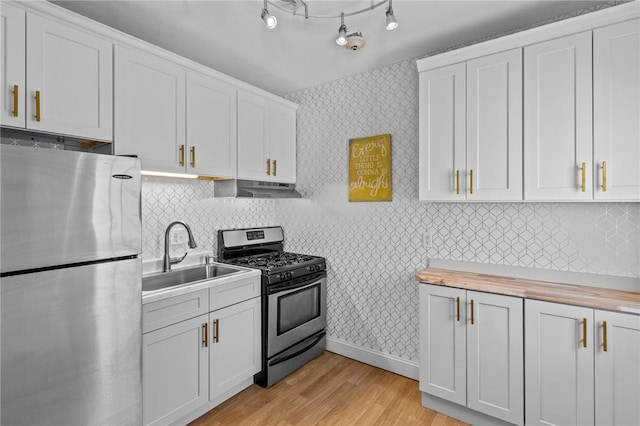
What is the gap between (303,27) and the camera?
2.29m

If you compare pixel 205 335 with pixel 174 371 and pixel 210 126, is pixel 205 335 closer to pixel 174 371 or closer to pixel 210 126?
pixel 174 371

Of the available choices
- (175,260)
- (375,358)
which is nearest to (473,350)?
(375,358)

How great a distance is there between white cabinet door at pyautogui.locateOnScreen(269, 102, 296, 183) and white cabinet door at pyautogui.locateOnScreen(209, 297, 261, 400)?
135 centimetres

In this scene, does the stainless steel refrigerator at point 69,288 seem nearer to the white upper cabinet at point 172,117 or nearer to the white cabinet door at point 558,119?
the white upper cabinet at point 172,117

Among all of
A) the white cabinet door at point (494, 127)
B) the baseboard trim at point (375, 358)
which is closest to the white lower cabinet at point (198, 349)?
the baseboard trim at point (375, 358)

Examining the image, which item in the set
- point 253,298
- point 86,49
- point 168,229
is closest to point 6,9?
point 86,49

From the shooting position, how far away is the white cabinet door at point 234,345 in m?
2.33

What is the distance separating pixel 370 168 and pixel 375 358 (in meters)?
1.79

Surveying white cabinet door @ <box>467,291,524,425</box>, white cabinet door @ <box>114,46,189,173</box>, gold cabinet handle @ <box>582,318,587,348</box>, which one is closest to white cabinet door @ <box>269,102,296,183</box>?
white cabinet door @ <box>114,46,189,173</box>

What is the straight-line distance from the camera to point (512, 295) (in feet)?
6.62

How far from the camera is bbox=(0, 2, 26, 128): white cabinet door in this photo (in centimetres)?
159

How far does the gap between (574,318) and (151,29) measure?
3318mm

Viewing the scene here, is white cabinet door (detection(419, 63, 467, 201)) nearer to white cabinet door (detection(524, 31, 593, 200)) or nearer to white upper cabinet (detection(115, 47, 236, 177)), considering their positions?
white cabinet door (detection(524, 31, 593, 200))

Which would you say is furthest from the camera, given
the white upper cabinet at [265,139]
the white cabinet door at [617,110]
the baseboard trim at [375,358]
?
the white upper cabinet at [265,139]
